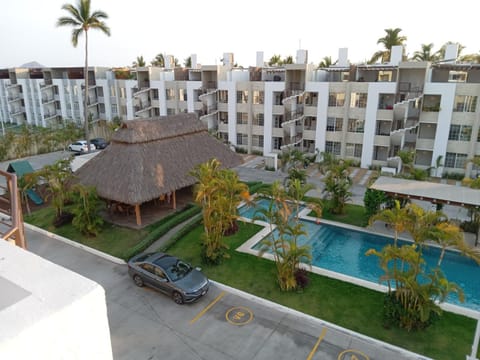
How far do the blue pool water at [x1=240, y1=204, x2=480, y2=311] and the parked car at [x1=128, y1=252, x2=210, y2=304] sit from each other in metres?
5.45

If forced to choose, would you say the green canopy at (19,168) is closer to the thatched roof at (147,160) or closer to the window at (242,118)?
the thatched roof at (147,160)

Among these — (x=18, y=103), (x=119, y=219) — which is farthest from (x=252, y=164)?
(x=18, y=103)

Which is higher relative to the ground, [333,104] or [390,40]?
[390,40]

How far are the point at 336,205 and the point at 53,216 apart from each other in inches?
793

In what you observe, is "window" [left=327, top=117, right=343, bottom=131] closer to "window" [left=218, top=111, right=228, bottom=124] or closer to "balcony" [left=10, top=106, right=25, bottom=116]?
"window" [left=218, top=111, right=228, bottom=124]

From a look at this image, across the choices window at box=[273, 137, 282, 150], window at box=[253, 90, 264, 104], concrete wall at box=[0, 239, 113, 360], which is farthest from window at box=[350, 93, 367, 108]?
concrete wall at box=[0, 239, 113, 360]

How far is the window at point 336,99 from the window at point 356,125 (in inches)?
86.0

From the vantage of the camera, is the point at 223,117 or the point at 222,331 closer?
the point at 222,331

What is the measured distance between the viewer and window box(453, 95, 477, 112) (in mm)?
32412

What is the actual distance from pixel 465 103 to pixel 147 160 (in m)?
29.1

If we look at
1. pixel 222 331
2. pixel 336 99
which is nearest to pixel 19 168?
pixel 222 331

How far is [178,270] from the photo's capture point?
16.3m

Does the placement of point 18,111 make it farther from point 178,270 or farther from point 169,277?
point 169,277

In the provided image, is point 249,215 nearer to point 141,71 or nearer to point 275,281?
point 275,281
